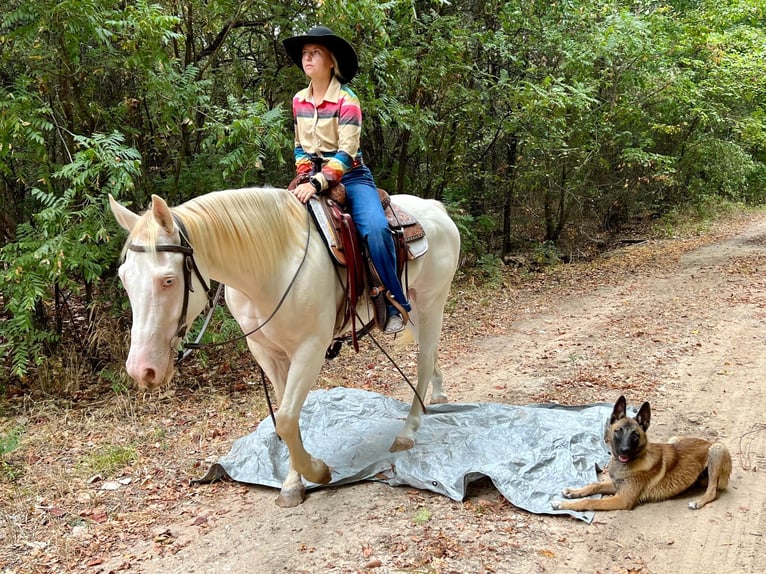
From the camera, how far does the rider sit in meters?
3.50

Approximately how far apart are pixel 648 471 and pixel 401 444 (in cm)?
163

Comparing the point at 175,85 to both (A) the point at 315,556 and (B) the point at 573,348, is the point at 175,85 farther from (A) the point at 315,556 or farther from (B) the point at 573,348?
(B) the point at 573,348

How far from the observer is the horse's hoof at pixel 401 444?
4.04 metres

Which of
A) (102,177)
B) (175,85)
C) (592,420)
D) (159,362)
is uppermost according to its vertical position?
(175,85)

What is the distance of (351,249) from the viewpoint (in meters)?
3.50

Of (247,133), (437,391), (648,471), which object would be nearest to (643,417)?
(648,471)

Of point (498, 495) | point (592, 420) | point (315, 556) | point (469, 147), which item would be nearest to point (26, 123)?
point (315, 556)

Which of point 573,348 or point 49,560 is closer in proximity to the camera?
point 49,560

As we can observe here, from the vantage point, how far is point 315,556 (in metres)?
3.01

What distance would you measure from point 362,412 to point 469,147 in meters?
7.71

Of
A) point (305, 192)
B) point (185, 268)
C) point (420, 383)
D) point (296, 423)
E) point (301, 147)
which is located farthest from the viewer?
point (420, 383)

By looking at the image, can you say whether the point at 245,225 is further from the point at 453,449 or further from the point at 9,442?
the point at 9,442

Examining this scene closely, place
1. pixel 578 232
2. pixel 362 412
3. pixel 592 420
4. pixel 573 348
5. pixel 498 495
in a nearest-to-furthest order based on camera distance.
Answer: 1. pixel 498 495
2. pixel 592 420
3. pixel 362 412
4. pixel 573 348
5. pixel 578 232

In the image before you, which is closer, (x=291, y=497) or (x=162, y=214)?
(x=162, y=214)
